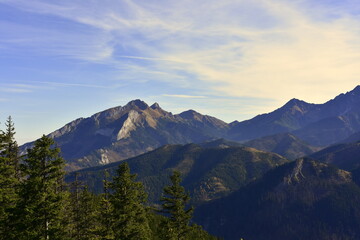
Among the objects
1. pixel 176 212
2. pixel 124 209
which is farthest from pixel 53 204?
pixel 176 212

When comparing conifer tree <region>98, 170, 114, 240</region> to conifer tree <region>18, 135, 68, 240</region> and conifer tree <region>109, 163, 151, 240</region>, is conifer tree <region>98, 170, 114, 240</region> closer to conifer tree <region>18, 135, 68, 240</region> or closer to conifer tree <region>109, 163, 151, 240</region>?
conifer tree <region>109, 163, 151, 240</region>

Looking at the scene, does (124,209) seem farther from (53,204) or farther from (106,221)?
(53,204)

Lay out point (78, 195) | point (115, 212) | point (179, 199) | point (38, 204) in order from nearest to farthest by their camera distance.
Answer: point (38, 204)
point (115, 212)
point (179, 199)
point (78, 195)

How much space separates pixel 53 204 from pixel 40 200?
1.30 metres

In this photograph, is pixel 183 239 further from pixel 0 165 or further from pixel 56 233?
pixel 0 165

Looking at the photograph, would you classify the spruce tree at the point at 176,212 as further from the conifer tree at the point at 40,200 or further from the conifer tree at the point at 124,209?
the conifer tree at the point at 40,200

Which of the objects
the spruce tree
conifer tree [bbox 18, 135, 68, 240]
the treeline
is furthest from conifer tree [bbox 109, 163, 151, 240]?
conifer tree [bbox 18, 135, 68, 240]

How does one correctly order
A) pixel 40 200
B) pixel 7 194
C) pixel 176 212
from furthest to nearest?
1. pixel 176 212
2. pixel 7 194
3. pixel 40 200

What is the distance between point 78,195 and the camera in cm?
6431

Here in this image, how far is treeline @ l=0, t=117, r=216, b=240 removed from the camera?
108ft

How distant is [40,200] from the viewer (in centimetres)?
3294

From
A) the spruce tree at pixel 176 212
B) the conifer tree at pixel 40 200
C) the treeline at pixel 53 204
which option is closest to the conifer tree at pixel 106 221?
the treeline at pixel 53 204

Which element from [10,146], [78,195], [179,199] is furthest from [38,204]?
[78,195]

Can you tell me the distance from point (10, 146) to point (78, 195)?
2098 cm
